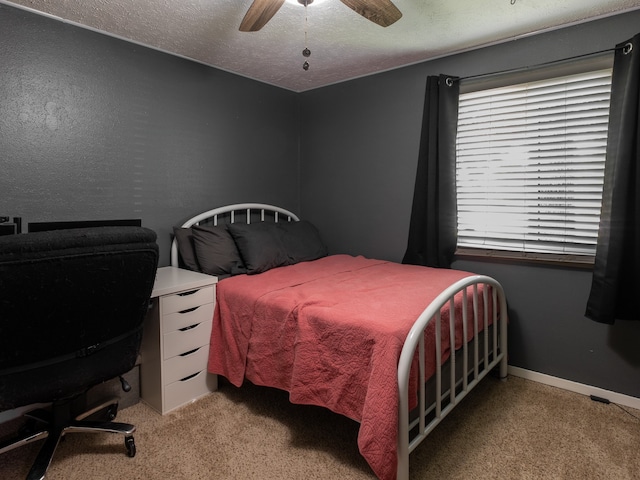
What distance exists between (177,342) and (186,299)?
24 cm

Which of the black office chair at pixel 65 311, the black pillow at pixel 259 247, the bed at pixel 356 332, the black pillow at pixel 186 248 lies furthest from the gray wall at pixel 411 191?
the black office chair at pixel 65 311

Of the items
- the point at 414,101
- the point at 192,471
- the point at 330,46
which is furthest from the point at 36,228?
the point at 414,101

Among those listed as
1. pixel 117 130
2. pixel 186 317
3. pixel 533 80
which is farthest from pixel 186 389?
pixel 533 80

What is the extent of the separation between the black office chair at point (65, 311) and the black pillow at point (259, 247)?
1.05 meters

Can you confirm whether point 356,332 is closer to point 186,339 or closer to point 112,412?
point 186,339

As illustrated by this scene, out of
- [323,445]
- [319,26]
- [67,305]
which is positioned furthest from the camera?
[319,26]

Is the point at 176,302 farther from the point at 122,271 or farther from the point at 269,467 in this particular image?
the point at 269,467

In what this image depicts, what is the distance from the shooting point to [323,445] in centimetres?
186

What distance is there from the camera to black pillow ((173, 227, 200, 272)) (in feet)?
8.63

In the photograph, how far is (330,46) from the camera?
2.64m

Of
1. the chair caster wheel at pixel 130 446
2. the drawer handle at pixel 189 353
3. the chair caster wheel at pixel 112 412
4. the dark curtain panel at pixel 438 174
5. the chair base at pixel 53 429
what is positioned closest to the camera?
the chair base at pixel 53 429

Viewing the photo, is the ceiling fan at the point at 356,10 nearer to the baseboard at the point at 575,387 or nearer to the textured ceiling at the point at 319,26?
the textured ceiling at the point at 319,26

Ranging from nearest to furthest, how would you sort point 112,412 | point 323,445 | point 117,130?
1. point 323,445
2. point 112,412
3. point 117,130

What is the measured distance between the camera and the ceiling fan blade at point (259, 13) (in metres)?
1.65
